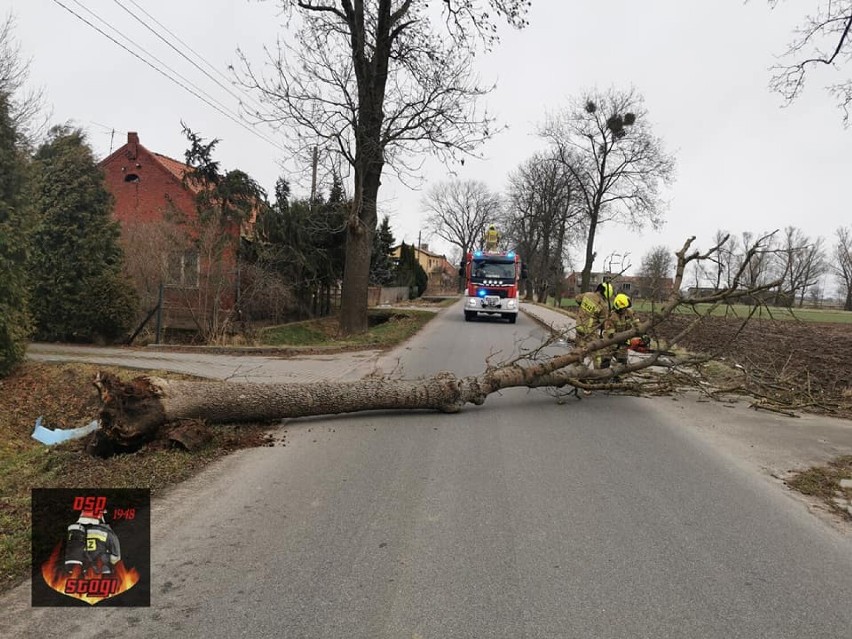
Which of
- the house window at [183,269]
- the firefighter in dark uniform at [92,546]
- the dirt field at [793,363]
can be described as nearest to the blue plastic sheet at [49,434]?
the firefighter in dark uniform at [92,546]

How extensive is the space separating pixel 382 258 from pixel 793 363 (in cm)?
2762

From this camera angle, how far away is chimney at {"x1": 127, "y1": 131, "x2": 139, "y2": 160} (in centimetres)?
2584

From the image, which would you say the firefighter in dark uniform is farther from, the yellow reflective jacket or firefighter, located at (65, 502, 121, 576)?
the yellow reflective jacket

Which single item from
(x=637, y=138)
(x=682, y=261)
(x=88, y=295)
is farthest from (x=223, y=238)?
(x=637, y=138)

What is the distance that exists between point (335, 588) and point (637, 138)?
42.3 metres

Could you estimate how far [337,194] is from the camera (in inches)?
1001

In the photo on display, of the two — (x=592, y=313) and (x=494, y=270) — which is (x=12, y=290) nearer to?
(x=592, y=313)

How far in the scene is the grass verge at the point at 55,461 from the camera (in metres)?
3.81

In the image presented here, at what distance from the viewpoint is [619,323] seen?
942 cm

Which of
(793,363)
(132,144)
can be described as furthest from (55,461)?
(132,144)

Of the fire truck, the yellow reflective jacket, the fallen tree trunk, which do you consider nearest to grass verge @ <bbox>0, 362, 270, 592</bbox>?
the fallen tree trunk

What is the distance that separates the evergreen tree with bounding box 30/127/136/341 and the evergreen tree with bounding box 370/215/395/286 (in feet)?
67.9

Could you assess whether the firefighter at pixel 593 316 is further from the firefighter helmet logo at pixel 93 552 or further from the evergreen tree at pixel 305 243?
the evergreen tree at pixel 305 243

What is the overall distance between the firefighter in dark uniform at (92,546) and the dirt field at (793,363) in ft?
27.0
